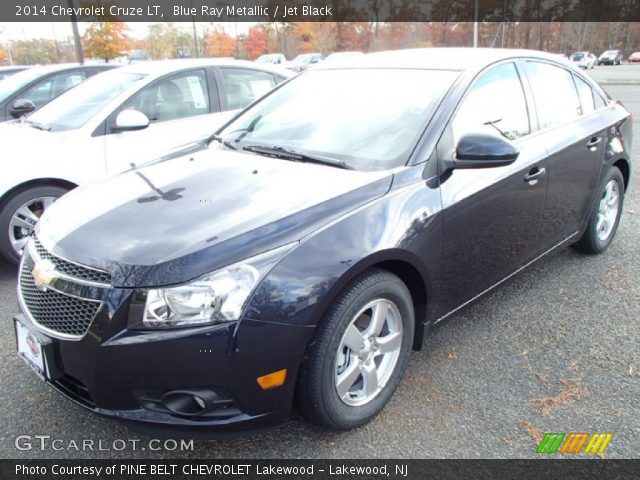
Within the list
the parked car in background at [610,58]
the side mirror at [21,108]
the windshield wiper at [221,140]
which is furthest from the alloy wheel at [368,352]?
the parked car in background at [610,58]

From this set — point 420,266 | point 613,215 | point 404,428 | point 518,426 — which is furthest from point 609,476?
point 613,215

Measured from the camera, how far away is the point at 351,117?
2949mm

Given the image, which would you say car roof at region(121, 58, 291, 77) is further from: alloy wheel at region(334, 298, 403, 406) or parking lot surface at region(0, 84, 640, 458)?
alloy wheel at region(334, 298, 403, 406)

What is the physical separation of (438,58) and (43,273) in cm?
248

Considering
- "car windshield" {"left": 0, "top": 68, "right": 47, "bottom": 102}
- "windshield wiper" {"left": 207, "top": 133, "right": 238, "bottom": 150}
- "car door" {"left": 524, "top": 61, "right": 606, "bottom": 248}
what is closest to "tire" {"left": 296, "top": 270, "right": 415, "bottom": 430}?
"windshield wiper" {"left": 207, "top": 133, "right": 238, "bottom": 150}

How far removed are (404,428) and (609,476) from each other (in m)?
0.85

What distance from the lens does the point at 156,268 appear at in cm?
194

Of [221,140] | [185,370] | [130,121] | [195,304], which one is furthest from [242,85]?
[185,370]

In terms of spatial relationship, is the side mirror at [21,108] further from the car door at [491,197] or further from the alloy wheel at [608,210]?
the alloy wheel at [608,210]

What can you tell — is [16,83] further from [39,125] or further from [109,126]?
[109,126]

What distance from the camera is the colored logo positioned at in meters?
2.29

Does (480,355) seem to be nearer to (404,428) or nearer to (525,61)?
(404,428)

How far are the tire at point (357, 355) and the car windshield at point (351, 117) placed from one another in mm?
664

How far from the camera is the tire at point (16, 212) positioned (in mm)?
4098
